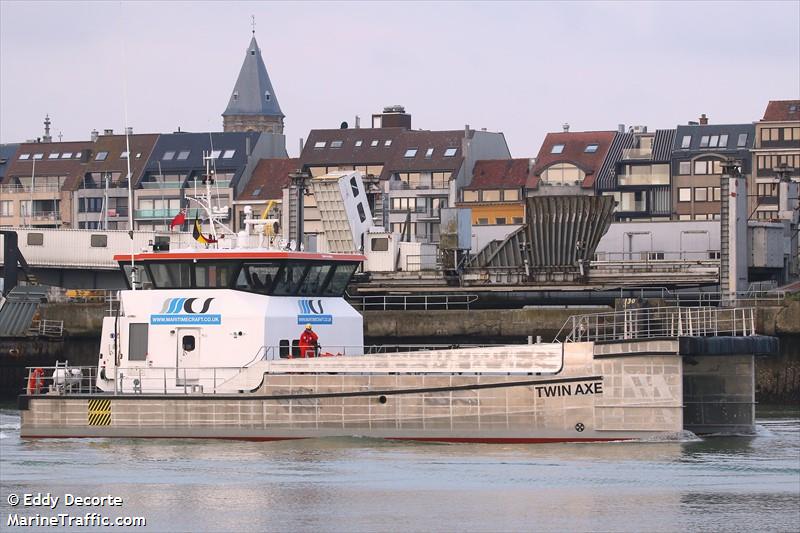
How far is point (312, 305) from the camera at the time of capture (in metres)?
36.2

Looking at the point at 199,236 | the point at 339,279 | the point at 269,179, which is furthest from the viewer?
the point at 269,179

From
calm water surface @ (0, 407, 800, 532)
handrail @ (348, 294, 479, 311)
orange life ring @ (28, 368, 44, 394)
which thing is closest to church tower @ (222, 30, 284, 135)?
handrail @ (348, 294, 479, 311)

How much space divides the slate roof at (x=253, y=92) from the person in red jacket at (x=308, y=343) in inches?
4849

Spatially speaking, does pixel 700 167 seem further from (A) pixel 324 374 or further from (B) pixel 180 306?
(A) pixel 324 374

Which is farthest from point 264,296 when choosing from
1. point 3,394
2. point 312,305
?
point 3,394

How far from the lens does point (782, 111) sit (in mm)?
98688

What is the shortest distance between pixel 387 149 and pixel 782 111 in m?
24.5

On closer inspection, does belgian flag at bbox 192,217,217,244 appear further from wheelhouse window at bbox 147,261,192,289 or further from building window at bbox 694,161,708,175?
building window at bbox 694,161,708,175

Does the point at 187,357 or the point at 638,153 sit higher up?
the point at 638,153

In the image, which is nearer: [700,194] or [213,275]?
[213,275]

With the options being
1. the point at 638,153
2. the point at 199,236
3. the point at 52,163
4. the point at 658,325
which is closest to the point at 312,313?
the point at 199,236

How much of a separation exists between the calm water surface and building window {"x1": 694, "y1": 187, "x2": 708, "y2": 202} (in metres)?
63.9

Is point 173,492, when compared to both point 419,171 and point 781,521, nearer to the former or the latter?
point 781,521

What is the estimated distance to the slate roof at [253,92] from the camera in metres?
158
